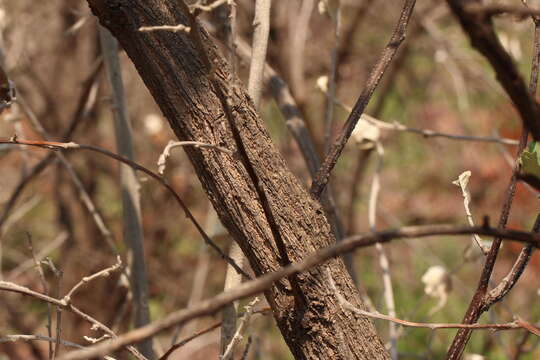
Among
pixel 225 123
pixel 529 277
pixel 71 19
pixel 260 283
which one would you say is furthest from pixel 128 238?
Result: pixel 529 277

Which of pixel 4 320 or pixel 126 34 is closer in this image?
pixel 126 34

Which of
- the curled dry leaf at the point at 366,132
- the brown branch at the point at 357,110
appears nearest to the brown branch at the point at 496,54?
the brown branch at the point at 357,110

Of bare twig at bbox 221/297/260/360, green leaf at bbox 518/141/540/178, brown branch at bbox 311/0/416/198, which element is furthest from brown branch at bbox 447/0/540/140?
bare twig at bbox 221/297/260/360

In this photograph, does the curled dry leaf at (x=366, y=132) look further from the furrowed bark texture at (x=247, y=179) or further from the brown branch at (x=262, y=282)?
the brown branch at (x=262, y=282)

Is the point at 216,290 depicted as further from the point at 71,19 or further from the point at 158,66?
the point at 158,66

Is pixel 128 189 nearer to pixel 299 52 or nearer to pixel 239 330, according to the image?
pixel 239 330

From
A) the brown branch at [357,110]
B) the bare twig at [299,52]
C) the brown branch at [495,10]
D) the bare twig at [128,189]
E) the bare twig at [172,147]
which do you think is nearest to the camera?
the brown branch at [495,10]
